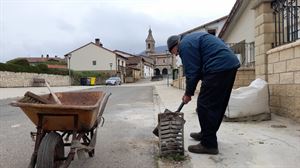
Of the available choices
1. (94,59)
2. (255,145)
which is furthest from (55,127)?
(94,59)

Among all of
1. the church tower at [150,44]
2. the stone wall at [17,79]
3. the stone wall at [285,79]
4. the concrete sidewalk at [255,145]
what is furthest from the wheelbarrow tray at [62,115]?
the church tower at [150,44]

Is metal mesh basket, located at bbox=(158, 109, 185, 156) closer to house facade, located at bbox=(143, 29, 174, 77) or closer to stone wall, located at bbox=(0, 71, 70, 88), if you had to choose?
stone wall, located at bbox=(0, 71, 70, 88)

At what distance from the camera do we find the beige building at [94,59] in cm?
7038

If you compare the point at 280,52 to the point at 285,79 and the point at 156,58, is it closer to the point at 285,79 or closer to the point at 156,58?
the point at 285,79

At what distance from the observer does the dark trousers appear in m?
4.66

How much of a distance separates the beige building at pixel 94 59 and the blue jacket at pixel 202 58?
65777mm

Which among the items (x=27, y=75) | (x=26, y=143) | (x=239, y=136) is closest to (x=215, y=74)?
(x=239, y=136)

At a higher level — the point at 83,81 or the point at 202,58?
the point at 202,58

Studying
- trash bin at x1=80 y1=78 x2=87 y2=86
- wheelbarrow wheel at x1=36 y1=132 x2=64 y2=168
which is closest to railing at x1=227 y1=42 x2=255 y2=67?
wheelbarrow wheel at x1=36 y1=132 x2=64 y2=168

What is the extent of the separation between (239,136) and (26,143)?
146 inches

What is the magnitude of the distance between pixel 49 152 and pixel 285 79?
17.8 ft

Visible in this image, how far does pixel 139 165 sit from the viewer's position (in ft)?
14.9

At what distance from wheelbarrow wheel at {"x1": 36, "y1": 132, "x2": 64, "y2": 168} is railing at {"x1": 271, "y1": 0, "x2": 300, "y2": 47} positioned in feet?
18.9

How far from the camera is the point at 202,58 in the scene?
4746 mm
